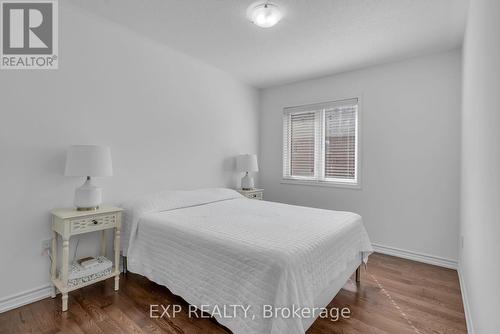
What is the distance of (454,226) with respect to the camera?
9.18ft

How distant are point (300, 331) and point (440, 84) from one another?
3.06 metres

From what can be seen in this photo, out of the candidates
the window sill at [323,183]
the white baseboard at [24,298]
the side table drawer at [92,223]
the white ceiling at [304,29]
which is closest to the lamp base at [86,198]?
the side table drawer at [92,223]

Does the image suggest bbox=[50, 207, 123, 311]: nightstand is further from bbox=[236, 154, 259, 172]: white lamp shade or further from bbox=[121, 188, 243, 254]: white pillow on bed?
bbox=[236, 154, 259, 172]: white lamp shade

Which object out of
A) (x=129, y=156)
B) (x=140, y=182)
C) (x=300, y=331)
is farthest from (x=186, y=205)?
(x=300, y=331)

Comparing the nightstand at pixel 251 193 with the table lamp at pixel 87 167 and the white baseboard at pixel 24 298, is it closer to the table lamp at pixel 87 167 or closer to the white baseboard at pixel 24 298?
the table lamp at pixel 87 167

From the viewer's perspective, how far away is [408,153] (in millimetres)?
3057

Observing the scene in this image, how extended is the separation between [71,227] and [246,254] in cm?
145

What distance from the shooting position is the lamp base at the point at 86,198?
2062 millimetres

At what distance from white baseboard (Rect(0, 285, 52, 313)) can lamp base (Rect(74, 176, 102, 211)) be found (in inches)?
29.0

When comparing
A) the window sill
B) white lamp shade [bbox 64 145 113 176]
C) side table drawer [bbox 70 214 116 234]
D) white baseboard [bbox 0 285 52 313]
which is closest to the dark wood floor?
white baseboard [bbox 0 285 52 313]

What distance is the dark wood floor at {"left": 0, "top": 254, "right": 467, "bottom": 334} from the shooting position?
5.68 ft

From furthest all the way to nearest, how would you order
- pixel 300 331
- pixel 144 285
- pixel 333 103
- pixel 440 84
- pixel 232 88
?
pixel 232 88, pixel 333 103, pixel 440 84, pixel 144 285, pixel 300 331

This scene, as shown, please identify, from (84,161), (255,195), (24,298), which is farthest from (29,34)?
(255,195)

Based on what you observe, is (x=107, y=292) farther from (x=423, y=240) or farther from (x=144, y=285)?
(x=423, y=240)
